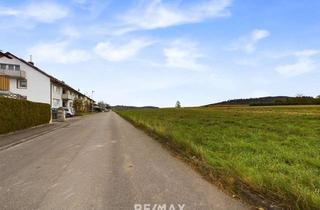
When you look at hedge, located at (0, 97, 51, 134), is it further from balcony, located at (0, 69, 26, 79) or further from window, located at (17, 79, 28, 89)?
window, located at (17, 79, 28, 89)

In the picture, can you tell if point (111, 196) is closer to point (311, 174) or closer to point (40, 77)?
point (311, 174)

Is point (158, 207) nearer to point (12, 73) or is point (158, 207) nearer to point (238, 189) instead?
point (238, 189)

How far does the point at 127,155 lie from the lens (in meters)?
10.9

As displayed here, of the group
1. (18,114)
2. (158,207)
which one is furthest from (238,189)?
(18,114)

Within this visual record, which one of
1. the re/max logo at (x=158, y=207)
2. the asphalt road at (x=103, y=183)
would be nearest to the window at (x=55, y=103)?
the asphalt road at (x=103, y=183)

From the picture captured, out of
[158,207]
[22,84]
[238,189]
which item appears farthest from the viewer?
[22,84]

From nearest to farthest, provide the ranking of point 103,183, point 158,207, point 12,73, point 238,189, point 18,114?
point 158,207 → point 238,189 → point 103,183 → point 18,114 → point 12,73

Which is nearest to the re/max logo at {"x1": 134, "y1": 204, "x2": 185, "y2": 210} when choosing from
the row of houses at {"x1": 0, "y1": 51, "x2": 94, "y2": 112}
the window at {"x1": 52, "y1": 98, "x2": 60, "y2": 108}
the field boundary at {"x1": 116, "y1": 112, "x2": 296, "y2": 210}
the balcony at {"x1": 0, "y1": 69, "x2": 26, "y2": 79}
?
the field boundary at {"x1": 116, "y1": 112, "x2": 296, "y2": 210}

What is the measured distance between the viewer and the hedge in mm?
19609

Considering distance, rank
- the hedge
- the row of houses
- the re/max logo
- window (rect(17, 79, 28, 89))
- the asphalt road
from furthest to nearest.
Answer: window (rect(17, 79, 28, 89)) → the row of houses → the hedge → the asphalt road → the re/max logo

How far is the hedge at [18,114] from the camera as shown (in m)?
19.6

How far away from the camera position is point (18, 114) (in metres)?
22.5

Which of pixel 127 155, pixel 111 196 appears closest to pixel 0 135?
pixel 127 155

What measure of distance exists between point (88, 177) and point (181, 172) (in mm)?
2096
